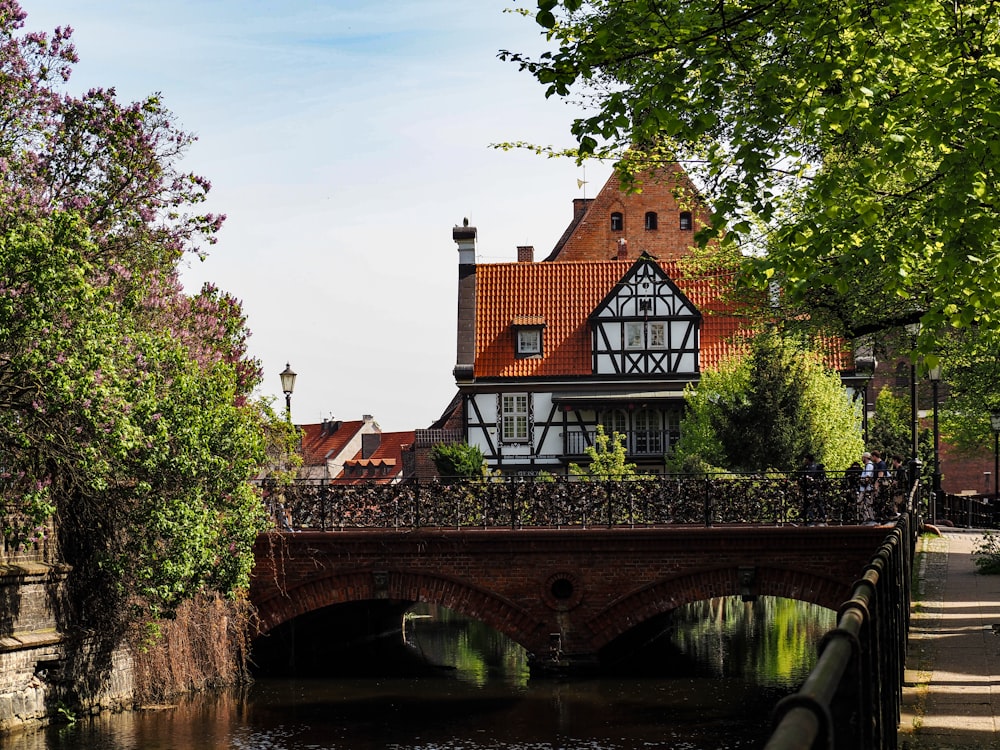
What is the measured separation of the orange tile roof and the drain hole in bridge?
72.3ft

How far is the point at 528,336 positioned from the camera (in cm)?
4766

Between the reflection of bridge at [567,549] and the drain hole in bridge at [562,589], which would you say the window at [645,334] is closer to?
the reflection of bridge at [567,549]

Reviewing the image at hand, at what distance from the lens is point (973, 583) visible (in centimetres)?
1852

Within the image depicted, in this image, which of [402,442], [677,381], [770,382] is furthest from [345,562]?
[402,442]

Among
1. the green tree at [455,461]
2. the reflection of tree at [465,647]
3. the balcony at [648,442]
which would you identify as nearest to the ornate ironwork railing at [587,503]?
the reflection of tree at [465,647]

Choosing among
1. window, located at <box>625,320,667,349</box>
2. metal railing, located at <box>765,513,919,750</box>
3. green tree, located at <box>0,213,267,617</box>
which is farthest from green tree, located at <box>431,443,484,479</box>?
metal railing, located at <box>765,513,919,750</box>

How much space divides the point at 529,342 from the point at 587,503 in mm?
23185

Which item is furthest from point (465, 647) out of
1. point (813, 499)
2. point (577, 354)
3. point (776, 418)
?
point (577, 354)

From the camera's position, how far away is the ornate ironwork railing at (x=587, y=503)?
24.0 m

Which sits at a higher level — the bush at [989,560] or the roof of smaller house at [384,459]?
the roof of smaller house at [384,459]

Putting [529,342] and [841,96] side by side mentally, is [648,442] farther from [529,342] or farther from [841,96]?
[841,96]

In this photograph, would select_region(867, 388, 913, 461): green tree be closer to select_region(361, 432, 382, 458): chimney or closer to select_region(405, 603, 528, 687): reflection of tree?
select_region(405, 603, 528, 687): reflection of tree

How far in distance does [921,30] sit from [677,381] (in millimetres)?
34420

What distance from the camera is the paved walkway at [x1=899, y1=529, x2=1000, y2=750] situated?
7.89 m
